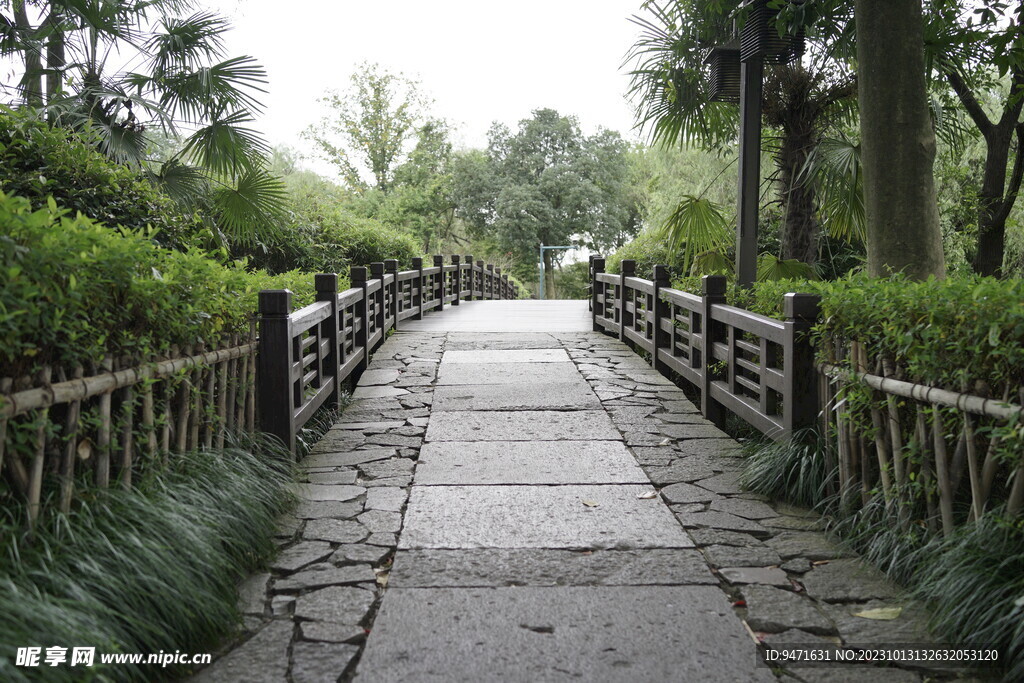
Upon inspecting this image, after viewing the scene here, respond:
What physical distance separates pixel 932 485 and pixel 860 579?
50 centimetres

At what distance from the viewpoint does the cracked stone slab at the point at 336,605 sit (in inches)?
119

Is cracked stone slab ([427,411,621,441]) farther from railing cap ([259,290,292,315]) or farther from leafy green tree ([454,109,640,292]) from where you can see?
leafy green tree ([454,109,640,292])

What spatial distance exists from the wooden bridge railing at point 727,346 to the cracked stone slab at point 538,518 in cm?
97

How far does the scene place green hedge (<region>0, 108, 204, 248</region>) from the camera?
617 centimetres

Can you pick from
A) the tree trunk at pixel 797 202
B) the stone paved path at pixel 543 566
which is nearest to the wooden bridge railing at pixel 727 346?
the stone paved path at pixel 543 566

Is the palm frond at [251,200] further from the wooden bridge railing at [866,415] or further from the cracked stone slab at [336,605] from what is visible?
the cracked stone slab at [336,605]

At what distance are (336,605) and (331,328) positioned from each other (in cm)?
372

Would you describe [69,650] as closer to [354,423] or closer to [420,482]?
[420,482]

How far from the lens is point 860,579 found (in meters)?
3.35

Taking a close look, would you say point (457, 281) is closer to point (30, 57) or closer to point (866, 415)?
point (30, 57)

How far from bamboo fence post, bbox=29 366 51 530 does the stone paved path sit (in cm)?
73

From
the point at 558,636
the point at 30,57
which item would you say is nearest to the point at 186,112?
the point at 30,57

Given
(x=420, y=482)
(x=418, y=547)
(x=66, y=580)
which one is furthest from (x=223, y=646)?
(x=420, y=482)

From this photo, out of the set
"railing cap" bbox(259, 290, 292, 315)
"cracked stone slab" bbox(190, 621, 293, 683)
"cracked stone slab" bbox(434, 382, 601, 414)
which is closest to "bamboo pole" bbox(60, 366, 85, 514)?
"cracked stone slab" bbox(190, 621, 293, 683)
